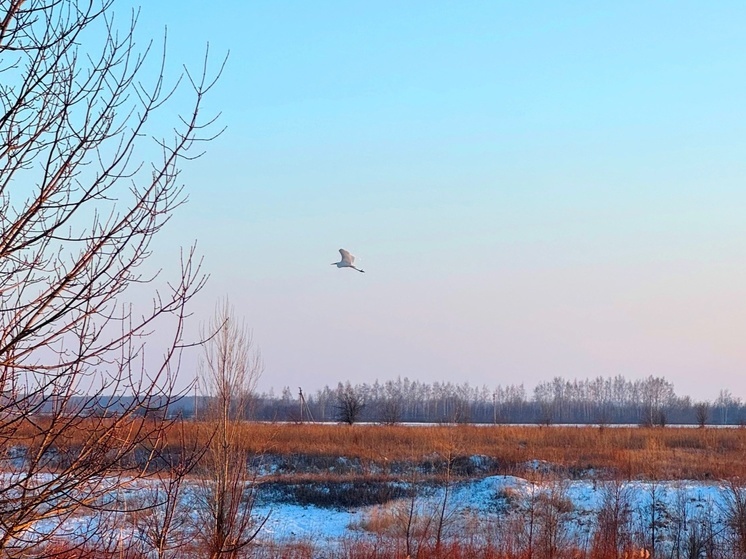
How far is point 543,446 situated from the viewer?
26.6 metres

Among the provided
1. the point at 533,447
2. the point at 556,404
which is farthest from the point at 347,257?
the point at 556,404

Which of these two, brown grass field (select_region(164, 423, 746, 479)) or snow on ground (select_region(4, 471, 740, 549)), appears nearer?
snow on ground (select_region(4, 471, 740, 549))

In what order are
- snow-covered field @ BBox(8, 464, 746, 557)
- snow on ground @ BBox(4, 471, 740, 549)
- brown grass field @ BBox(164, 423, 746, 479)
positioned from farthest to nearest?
brown grass field @ BBox(164, 423, 746, 479), snow on ground @ BBox(4, 471, 740, 549), snow-covered field @ BBox(8, 464, 746, 557)

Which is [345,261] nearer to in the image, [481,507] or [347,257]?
[347,257]

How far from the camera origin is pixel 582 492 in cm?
2061

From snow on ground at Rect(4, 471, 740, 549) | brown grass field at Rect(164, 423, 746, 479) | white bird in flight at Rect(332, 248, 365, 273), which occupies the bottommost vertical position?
snow on ground at Rect(4, 471, 740, 549)

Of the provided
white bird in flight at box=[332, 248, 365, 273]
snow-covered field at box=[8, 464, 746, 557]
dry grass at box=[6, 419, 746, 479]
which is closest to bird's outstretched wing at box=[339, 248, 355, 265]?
white bird in flight at box=[332, 248, 365, 273]

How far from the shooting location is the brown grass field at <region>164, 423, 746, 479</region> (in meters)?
22.9

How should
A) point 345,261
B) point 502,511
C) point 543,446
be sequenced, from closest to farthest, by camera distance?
point 345,261 → point 502,511 → point 543,446

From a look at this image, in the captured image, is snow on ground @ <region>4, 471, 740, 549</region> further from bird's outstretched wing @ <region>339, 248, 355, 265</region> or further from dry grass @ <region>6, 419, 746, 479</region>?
bird's outstretched wing @ <region>339, 248, 355, 265</region>

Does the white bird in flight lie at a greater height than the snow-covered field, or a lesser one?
greater

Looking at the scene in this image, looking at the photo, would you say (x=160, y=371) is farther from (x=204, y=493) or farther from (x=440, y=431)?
(x=440, y=431)

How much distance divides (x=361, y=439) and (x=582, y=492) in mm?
9008

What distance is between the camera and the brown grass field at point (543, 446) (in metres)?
22.9
